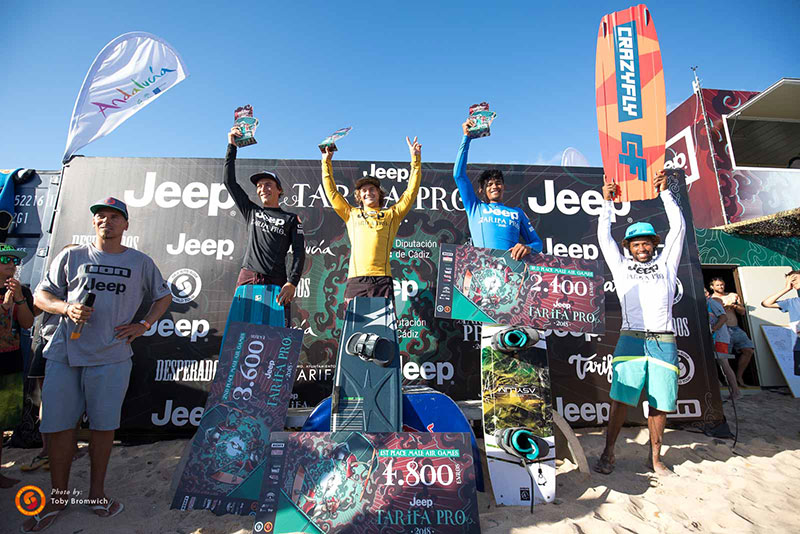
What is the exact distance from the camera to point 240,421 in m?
2.47

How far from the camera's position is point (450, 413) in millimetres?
2527

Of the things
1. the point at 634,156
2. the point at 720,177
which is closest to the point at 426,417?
the point at 634,156

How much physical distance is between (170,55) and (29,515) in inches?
197

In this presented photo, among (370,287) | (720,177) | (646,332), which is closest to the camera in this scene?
(370,287)

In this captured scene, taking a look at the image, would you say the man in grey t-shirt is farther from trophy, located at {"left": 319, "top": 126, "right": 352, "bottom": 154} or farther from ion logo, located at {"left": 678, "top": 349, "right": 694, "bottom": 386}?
ion logo, located at {"left": 678, "top": 349, "right": 694, "bottom": 386}

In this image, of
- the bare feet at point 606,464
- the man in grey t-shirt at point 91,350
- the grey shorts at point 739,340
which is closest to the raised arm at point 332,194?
the man in grey t-shirt at point 91,350

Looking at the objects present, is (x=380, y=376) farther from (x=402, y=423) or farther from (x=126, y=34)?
(x=126, y=34)

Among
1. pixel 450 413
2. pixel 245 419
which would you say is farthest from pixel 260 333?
pixel 450 413

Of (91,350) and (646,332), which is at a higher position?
(646,332)

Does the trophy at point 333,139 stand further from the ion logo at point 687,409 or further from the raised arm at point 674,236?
the ion logo at point 687,409

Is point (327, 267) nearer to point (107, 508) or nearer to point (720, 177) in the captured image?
point (107, 508)

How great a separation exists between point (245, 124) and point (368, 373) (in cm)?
223

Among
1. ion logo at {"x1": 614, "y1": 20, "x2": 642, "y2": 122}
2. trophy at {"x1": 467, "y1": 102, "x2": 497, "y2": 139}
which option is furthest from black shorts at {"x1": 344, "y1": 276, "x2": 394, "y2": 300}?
ion logo at {"x1": 614, "y1": 20, "x2": 642, "y2": 122}

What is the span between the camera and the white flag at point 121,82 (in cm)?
409
